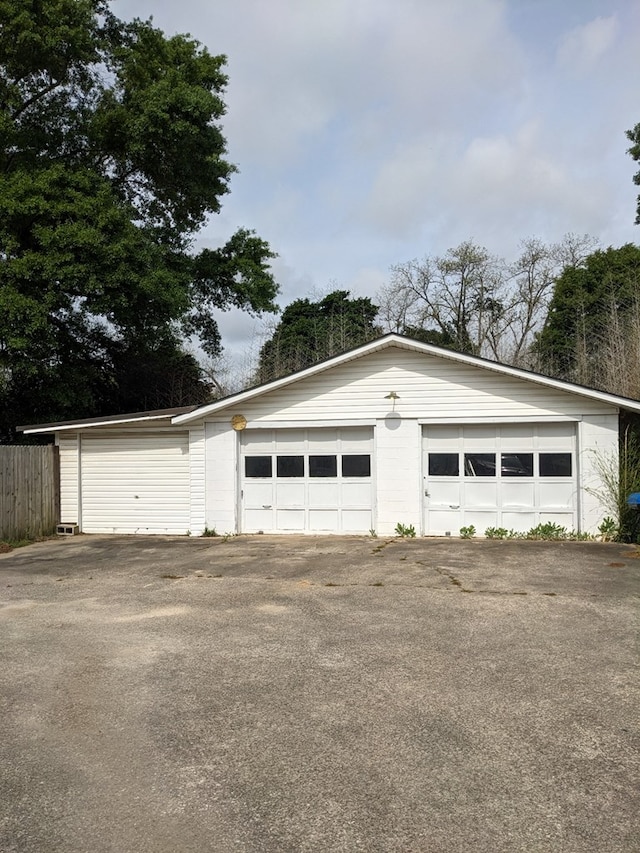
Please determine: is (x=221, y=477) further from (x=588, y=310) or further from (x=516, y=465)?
(x=588, y=310)

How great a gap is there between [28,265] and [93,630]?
12810 millimetres

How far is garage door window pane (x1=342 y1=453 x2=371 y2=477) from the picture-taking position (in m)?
13.1


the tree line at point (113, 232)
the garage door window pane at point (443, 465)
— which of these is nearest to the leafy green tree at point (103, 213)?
the tree line at point (113, 232)

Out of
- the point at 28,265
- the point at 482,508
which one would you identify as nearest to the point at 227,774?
the point at 482,508

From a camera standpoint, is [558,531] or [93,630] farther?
[558,531]

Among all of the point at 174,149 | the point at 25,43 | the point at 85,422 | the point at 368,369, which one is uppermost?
the point at 25,43

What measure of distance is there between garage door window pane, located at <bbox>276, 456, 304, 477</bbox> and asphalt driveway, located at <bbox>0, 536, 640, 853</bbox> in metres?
5.13

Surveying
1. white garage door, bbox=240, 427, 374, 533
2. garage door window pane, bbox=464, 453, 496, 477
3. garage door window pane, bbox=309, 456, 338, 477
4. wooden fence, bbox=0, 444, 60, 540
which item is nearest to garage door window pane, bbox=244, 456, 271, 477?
white garage door, bbox=240, 427, 374, 533

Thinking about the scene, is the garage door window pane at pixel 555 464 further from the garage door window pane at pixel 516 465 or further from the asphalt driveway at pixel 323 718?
the asphalt driveway at pixel 323 718

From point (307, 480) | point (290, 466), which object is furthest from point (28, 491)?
point (307, 480)

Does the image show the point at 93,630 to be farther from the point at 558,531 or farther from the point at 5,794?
the point at 558,531

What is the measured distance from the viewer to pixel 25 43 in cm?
1769

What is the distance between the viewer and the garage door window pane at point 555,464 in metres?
12.2

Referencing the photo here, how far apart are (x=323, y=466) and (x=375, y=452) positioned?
114cm
